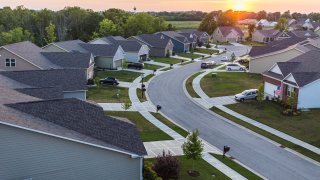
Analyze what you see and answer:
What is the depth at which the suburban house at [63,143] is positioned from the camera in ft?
69.0

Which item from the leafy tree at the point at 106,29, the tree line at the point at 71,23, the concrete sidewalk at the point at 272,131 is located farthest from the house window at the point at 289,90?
the leafy tree at the point at 106,29

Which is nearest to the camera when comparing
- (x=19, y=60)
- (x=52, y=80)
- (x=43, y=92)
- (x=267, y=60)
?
(x=43, y=92)

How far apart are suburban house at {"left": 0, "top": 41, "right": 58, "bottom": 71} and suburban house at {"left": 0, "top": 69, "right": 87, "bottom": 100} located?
15.1m

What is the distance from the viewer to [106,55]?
78.2m

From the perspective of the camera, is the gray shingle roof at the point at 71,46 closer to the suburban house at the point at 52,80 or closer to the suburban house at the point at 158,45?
the suburban house at the point at 158,45

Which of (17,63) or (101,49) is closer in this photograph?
(17,63)

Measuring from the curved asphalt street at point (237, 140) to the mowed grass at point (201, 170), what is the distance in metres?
3.76

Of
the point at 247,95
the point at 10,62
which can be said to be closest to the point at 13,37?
the point at 10,62

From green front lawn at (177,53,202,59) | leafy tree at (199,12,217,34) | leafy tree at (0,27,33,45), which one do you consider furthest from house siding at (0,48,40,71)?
leafy tree at (199,12,217,34)

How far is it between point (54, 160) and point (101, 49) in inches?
2356

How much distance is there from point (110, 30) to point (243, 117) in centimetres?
8068

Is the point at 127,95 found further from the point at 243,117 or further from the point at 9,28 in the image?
the point at 9,28

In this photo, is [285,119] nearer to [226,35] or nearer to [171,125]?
[171,125]

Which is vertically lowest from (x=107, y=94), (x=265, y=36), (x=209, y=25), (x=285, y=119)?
(x=285, y=119)
